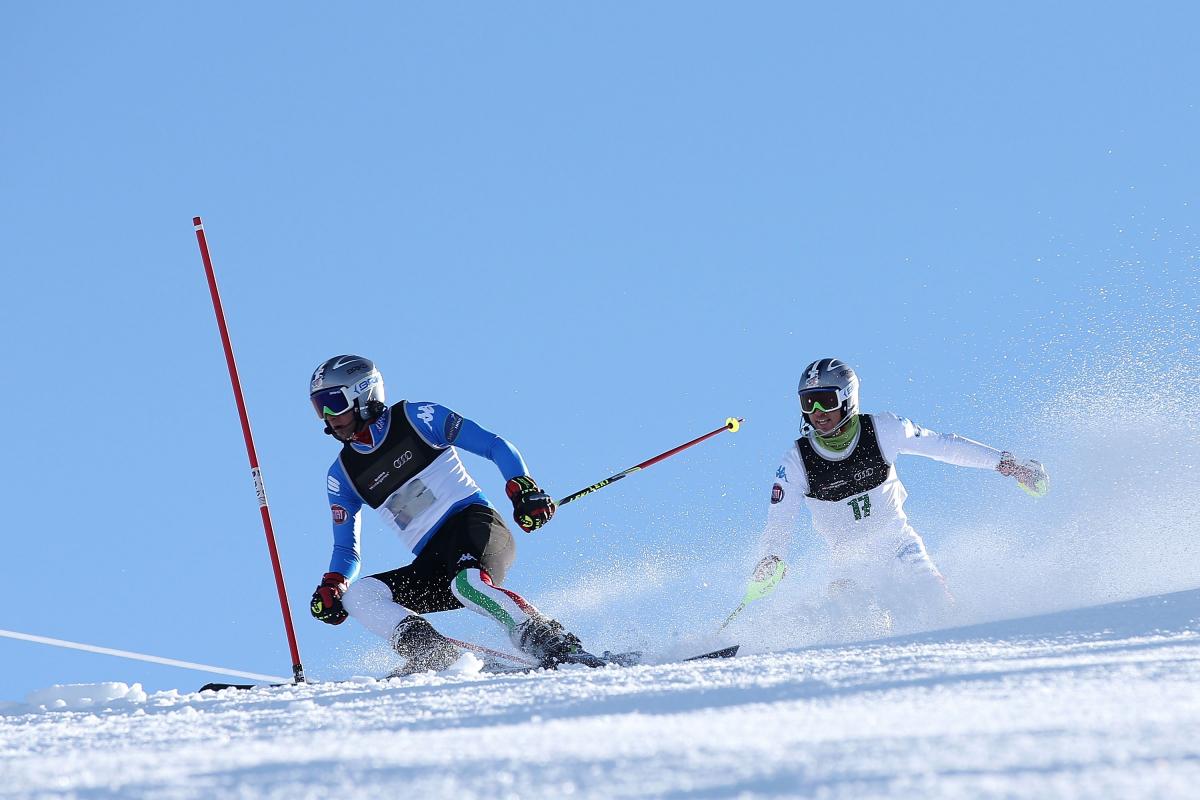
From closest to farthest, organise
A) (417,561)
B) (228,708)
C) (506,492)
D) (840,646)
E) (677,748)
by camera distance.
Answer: (677,748)
(228,708)
(840,646)
(506,492)
(417,561)

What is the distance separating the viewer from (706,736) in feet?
8.30

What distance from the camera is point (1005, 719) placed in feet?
8.37

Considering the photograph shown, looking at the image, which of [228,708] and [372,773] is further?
[228,708]

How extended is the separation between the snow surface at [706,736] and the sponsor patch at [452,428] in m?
2.70

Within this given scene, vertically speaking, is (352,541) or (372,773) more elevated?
(352,541)

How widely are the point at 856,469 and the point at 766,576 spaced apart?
0.87m

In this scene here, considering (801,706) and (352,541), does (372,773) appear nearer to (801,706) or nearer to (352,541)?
(801,706)

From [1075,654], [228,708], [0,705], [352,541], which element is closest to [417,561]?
[352,541]

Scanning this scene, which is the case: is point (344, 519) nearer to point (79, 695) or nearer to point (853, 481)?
point (79, 695)

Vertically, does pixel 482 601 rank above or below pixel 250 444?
below

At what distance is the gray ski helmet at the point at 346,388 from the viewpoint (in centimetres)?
687

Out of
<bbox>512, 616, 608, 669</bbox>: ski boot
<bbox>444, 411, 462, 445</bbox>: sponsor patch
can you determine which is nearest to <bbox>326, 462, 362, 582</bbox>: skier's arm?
<bbox>444, 411, 462, 445</bbox>: sponsor patch

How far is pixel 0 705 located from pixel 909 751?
17.0 ft

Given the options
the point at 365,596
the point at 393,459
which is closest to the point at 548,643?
the point at 365,596
